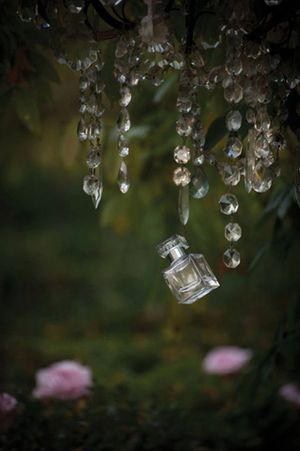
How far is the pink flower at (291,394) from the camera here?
2652mm

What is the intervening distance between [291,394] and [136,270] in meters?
4.56

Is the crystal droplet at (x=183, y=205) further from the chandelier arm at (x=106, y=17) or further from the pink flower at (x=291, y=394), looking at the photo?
the pink flower at (x=291, y=394)

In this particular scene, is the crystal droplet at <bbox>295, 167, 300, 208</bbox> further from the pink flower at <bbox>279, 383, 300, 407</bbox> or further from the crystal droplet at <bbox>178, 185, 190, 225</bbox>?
the pink flower at <bbox>279, 383, 300, 407</bbox>

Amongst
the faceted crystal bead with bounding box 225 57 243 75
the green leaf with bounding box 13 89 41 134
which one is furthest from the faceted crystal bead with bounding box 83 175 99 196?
the green leaf with bounding box 13 89 41 134

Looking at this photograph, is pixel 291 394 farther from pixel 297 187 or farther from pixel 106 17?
pixel 106 17

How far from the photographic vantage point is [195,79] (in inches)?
54.5

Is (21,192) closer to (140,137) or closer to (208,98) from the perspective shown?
(140,137)

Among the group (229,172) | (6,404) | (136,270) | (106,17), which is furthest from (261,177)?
(136,270)

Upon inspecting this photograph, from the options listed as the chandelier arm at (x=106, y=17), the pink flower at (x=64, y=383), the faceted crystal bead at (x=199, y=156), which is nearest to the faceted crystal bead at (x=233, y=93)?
the faceted crystal bead at (x=199, y=156)

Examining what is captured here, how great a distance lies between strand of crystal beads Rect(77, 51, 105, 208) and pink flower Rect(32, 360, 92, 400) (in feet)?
3.94

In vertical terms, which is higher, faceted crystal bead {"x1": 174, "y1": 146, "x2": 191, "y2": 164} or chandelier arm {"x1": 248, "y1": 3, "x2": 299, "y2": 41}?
chandelier arm {"x1": 248, "y1": 3, "x2": 299, "y2": 41}

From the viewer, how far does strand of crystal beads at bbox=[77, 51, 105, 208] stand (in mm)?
1396

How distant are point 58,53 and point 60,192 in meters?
6.96

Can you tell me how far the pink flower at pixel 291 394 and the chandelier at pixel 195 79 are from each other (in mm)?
1416
